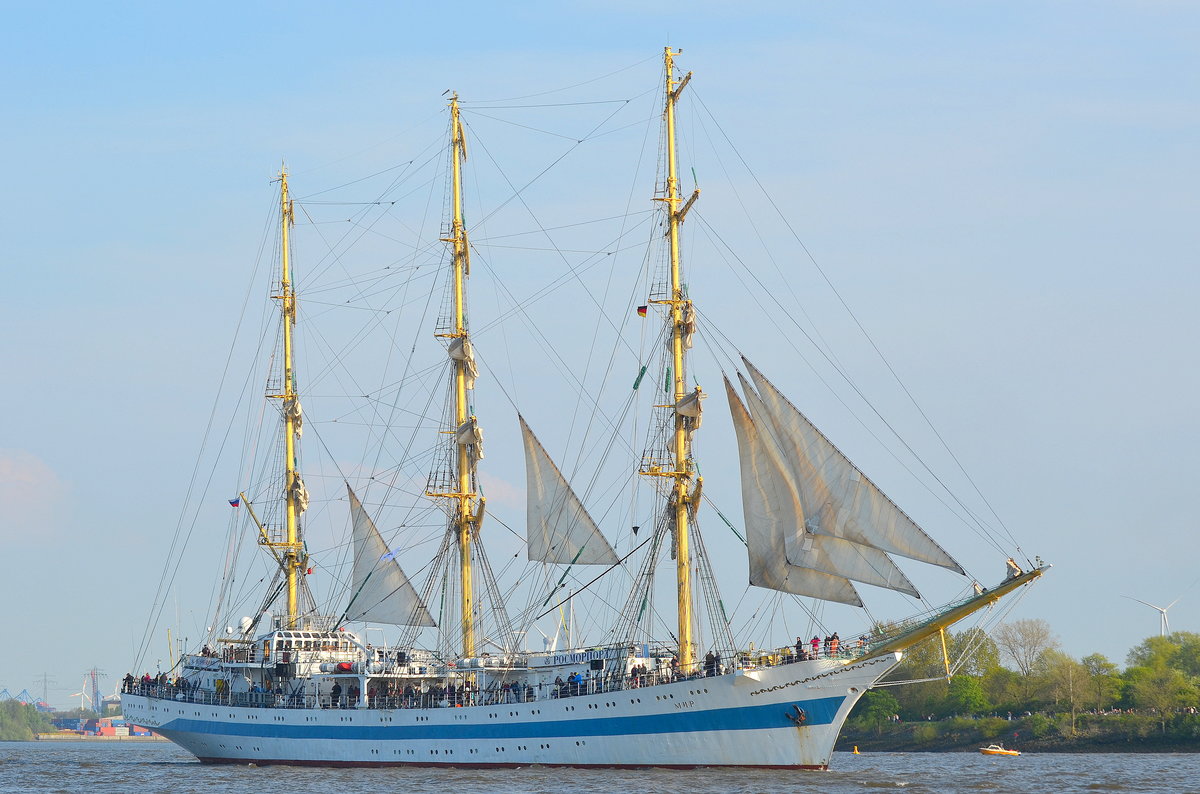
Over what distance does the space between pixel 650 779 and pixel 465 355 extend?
29.2 m

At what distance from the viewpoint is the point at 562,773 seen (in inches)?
2307

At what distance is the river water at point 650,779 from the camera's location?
171 ft

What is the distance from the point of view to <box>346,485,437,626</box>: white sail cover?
77.8 metres

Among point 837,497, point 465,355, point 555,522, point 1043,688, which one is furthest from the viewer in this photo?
point 1043,688

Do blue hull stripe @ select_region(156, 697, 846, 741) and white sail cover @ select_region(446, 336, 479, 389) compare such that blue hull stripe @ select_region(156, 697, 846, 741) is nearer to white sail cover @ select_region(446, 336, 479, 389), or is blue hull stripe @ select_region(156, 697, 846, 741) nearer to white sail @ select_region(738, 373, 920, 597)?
white sail @ select_region(738, 373, 920, 597)

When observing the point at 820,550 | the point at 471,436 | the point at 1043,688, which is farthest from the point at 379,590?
the point at 1043,688

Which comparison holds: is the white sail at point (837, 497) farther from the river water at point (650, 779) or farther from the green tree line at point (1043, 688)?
the green tree line at point (1043, 688)

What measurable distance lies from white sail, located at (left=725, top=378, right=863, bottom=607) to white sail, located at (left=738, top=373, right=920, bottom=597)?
16 cm

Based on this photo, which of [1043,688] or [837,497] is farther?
[1043,688]

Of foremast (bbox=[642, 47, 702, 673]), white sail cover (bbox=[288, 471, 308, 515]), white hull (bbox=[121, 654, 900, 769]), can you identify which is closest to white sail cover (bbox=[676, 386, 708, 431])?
foremast (bbox=[642, 47, 702, 673])

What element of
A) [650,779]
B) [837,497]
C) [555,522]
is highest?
[555,522]

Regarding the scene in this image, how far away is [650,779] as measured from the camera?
177ft

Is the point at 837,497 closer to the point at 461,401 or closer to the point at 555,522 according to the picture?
the point at 555,522

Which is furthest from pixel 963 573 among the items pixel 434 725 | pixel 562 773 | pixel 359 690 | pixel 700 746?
pixel 359 690
